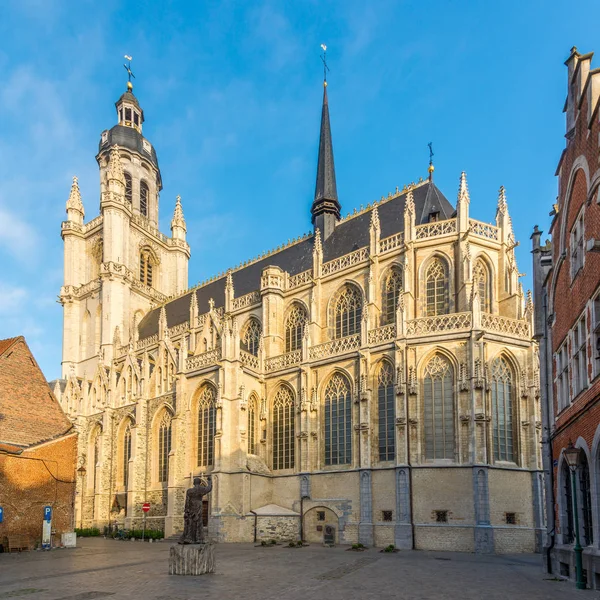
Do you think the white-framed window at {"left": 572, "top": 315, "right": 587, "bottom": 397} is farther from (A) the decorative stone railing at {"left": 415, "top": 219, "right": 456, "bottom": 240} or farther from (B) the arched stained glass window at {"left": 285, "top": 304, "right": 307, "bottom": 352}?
(B) the arched stained glass window at {"left": 285, "top": 304, "right": 307, "bottom": 352}

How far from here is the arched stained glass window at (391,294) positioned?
32906mm

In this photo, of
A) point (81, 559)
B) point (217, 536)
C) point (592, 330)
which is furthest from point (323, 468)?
point (592, 330)

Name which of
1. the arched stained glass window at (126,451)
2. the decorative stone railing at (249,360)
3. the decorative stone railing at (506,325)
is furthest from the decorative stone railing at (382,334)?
the arched stained glass window at (126,451)

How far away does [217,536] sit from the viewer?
101 feet

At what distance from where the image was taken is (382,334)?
30953 millimetres

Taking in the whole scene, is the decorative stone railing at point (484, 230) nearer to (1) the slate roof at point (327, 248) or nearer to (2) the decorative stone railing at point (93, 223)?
(1) the slate roof at point (327, 248)

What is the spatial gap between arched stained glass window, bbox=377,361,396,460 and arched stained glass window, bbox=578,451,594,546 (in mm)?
14317

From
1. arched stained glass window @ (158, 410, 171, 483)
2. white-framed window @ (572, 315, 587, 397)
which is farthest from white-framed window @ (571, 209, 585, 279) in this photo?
arched stained glass window @ (158, 410, 171, 483)

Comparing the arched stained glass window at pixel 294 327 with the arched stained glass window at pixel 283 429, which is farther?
the arched stained glass window at pixel 294 327

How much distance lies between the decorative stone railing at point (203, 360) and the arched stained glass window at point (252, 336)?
159 inches

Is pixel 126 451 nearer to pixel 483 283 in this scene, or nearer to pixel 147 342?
pixel 147 342

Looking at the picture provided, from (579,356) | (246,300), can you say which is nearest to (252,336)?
Result: (246,300)

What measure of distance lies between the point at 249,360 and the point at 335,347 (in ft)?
18.4

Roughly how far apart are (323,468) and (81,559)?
13.0 metres
